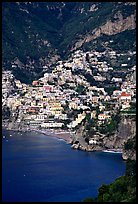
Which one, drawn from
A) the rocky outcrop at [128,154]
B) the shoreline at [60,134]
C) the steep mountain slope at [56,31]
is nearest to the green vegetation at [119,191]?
the rocky outcrop at [128,154]

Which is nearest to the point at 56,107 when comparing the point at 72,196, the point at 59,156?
the point at 59,156

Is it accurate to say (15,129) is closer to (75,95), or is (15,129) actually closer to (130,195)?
(75,95)

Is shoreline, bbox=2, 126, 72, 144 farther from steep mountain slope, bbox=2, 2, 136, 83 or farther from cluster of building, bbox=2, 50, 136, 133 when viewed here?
steep mountain slope, bbox=2, 2, 136, 83

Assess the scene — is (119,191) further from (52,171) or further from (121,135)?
(121,135)

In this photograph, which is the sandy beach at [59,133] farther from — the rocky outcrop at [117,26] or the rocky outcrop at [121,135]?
the rocky outcrop at [117,26]

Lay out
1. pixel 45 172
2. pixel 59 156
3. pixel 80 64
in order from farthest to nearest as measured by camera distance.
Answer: pixel 80 64 < pixel 59 156 < pixel 45 172

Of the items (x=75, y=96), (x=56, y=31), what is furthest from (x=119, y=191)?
(x=56, y=31)
